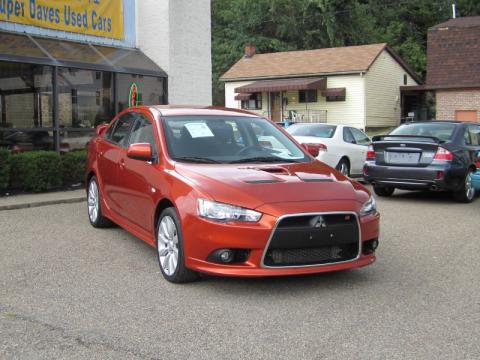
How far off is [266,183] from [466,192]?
22.7 feet

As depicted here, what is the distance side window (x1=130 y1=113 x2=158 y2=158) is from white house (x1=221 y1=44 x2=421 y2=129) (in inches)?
1069

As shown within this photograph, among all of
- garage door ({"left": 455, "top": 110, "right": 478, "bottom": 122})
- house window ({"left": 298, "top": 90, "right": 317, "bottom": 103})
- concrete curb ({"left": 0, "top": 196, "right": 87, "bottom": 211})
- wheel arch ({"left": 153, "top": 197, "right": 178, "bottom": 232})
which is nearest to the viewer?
wheel arch ({"left": 153, "top": 197, "right": 178, "bottom": 232})

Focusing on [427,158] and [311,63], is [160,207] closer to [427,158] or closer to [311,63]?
[427,158]

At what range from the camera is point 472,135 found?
1173 centimetres

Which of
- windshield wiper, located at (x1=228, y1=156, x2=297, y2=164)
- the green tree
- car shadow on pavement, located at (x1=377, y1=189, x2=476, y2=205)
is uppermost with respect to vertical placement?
the green tree

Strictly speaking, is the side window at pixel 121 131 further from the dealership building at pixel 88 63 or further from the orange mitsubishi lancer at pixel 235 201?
the dealership building at pixel 88 63

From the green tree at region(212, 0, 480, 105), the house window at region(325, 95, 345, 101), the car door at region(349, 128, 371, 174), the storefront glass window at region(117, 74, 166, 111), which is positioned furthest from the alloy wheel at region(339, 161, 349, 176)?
the green tree at region(212, 0, 480, 105)

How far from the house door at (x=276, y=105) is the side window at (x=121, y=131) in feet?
97.1

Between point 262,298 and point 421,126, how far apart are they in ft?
25.2

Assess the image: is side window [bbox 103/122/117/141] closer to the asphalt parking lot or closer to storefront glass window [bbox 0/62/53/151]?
the asphalt parking lot

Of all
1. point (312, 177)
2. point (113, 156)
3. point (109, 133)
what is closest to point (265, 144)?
point (312, 177)

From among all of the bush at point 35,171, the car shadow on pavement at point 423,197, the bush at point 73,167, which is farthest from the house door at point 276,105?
the bush at point 35,171

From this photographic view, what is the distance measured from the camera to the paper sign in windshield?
20.7 ft

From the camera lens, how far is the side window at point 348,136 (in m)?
14.6
